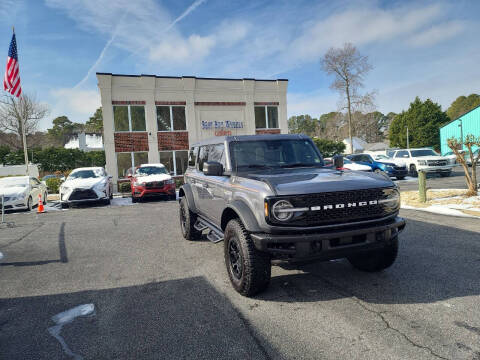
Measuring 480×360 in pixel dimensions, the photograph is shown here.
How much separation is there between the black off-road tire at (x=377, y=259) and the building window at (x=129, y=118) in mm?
22097

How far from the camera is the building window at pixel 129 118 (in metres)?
23.5

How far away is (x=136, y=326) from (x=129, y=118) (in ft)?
73.8

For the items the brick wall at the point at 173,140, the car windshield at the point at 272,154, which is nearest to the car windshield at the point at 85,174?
the brick wall at the point at 173,140

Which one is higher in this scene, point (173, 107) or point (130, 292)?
point (173, 107)

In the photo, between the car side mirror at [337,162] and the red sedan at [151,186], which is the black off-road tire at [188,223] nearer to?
the car side mirror at [337,162]

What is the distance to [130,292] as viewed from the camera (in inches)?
160

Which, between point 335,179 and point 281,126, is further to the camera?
point 281,126

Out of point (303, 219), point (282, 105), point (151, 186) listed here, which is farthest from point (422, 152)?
point (303, 219)

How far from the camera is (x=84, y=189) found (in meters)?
13.1

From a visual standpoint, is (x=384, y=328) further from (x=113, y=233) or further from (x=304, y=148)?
(x=113, y=233)

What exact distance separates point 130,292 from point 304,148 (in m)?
3.20

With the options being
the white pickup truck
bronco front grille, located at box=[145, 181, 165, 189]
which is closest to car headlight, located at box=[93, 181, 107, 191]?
bronco front grille, located at box=[145, 181, 165, 189]

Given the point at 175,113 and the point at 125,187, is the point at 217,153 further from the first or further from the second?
the point at 175,113

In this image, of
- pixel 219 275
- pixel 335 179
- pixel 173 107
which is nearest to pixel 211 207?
pixel 219 275
